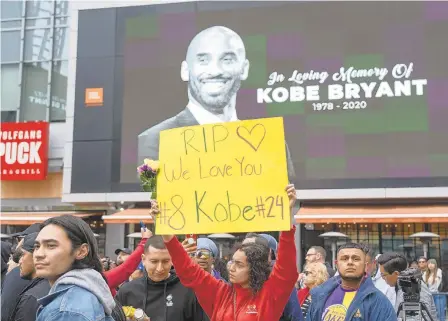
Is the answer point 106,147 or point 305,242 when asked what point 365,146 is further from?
point 106,147

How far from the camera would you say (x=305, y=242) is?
1767cm

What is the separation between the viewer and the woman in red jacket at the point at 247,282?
12.3ft

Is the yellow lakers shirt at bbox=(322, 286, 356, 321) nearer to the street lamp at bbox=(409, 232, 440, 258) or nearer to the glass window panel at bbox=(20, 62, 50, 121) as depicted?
the street lamp at bbox=(409, 232, 440, 258)

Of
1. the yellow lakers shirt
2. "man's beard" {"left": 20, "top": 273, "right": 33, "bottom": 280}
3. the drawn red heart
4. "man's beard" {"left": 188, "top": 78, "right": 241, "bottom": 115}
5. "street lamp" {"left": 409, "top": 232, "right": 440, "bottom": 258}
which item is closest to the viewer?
the drawn red heart

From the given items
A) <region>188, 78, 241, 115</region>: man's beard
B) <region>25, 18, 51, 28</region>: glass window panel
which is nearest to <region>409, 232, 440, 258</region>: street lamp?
<region>188, 78, 241, 115</region>: man's beard

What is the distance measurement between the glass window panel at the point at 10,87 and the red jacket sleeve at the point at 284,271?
1999cm

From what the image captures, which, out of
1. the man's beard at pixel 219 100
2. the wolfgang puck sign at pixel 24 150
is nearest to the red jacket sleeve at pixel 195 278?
the man's beard at pixel 219 100

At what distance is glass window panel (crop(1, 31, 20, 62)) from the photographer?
22234 millimetres

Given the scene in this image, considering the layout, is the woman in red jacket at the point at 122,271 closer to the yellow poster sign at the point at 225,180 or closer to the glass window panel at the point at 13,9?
the yellow poster sign at the point at 225,180

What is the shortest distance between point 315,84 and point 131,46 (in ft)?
20.9

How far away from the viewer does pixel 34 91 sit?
2189cm

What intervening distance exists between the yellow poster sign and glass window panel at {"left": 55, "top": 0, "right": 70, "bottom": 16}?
1947 centimetres

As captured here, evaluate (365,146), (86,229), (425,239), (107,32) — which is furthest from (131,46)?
(86,229)

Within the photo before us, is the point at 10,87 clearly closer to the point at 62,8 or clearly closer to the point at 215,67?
the point at 62,8
